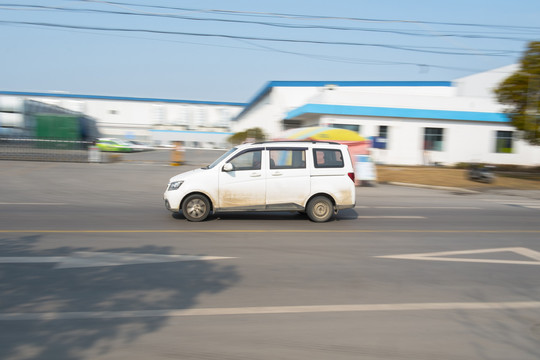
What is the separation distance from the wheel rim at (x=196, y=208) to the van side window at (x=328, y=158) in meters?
2.74

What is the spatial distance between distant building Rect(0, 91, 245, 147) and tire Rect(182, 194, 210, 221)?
6558 cm

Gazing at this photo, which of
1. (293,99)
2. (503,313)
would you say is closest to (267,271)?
(503,313)

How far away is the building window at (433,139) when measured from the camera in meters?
32.5

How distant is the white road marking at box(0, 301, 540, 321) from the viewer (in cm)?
456

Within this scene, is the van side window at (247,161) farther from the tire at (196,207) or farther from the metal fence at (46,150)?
the metal fence at (46,150)

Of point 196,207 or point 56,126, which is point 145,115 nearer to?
point 56,126

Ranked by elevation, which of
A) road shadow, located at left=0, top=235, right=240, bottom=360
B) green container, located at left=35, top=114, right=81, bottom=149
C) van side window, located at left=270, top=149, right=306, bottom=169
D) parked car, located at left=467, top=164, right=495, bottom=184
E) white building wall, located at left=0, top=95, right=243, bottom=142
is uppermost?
white building wall, located at left=0, top=95, right=243, bottom=142

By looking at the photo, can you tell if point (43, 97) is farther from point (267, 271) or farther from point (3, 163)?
point (267, 271)

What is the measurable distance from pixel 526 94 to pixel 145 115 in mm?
72108

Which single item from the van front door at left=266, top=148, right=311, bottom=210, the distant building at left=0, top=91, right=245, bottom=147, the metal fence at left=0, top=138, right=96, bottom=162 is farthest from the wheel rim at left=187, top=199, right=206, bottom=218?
the distant building at left=0, top=91, right=245, bottom=147

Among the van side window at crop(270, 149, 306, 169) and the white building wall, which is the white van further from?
the white building wall

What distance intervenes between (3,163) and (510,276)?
2432 centimetres

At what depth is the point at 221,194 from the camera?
10.1 metres

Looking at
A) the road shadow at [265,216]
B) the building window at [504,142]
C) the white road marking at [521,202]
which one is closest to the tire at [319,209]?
the road shadow at [265,216]
